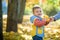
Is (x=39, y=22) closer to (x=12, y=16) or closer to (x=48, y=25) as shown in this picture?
(x=48, y=25)

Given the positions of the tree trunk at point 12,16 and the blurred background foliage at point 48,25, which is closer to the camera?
the blurred background foliage at point 48,25

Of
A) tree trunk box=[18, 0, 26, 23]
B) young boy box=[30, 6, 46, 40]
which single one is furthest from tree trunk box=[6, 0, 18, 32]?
young boy box=[30, 6, 46, 40]

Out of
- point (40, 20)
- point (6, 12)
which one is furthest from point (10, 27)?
point (40, 20)

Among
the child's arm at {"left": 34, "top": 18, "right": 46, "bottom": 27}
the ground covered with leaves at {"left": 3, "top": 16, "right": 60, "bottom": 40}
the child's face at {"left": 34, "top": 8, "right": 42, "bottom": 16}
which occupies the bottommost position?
the ground covered with leaves at {"left": 3, "top": 16, "right": 60, "bottom": 40}

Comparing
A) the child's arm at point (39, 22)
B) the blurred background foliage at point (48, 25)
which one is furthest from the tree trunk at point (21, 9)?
the child's arm at point (39, 22)

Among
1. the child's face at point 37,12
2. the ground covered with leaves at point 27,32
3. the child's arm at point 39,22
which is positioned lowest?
the ground covered with leaves at point 27,32

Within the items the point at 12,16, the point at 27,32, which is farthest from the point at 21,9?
the point at 27,32

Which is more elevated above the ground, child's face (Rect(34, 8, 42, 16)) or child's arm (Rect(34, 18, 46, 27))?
child's face (Rect(34, 8, 42, 16))

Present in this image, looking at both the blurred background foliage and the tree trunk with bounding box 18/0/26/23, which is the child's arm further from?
the tree trunk with bounding box 18/0/26/23

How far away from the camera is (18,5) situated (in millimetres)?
1977

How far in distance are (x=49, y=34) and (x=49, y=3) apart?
289mm

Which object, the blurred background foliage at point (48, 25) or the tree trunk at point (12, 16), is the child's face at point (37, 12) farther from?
the tree trunk at point (12, 16)

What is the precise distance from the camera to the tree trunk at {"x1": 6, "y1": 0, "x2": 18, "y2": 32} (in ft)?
6.52

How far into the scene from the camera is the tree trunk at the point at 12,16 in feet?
6.52
